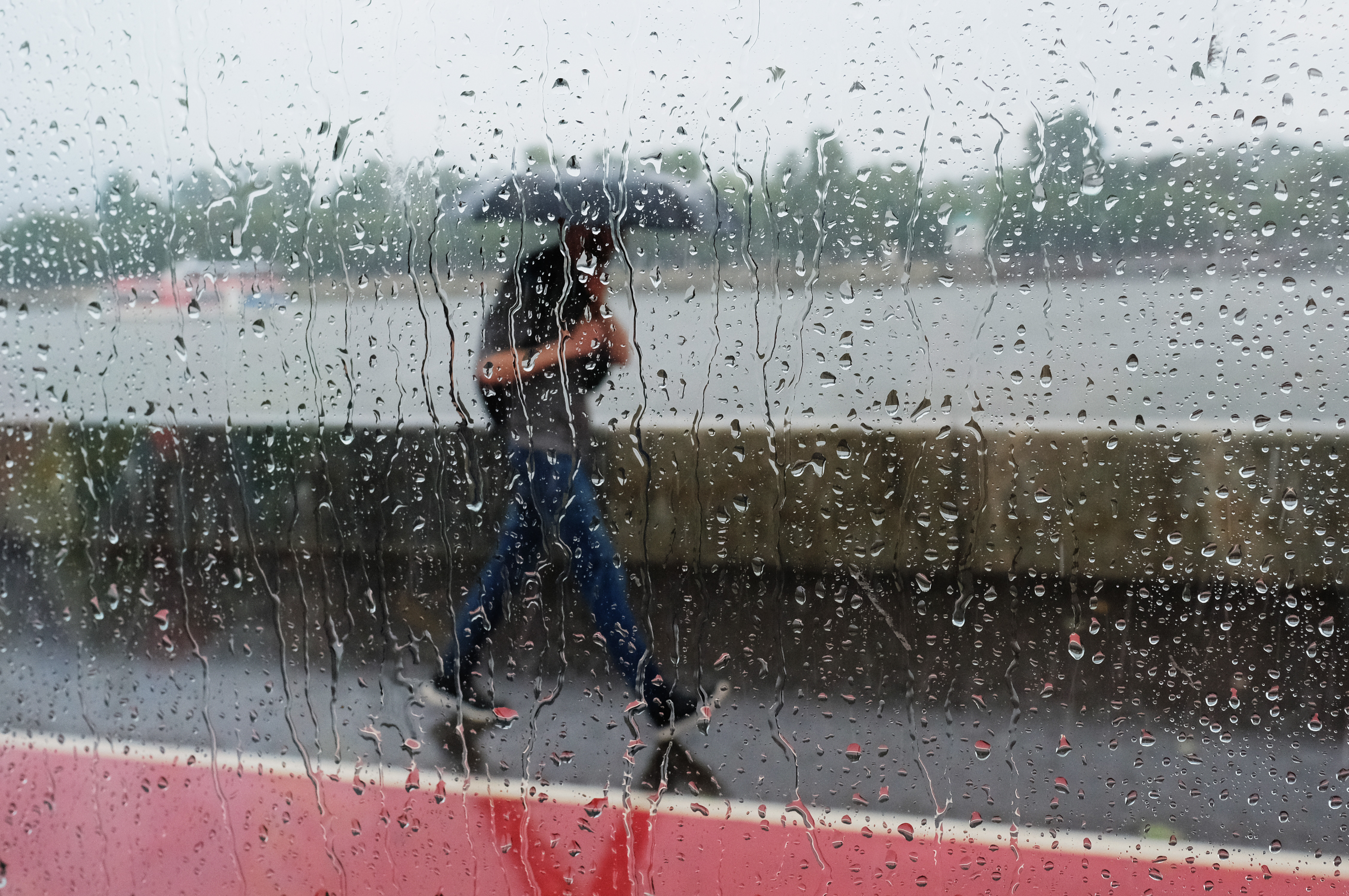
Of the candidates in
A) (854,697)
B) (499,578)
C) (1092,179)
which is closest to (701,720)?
(854,697)

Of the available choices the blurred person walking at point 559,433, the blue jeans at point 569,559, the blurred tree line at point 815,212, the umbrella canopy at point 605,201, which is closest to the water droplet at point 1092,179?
the blurred tree line at point 815,212

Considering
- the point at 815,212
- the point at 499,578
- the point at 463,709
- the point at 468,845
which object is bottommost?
the point at 468,845

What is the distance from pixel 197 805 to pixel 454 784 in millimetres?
503

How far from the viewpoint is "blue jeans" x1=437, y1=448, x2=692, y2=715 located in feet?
4.15

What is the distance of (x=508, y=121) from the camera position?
1.25 meters

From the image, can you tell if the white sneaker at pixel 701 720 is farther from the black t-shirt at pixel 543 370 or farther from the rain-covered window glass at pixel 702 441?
the black t-shirt at pixel 543 370

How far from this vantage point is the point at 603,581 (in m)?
1.27

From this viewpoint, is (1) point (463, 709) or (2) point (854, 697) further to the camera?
(1) point (463, 709)

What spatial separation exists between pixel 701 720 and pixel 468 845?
445mm

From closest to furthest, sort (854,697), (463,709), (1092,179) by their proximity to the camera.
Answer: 1. (1092,179)
2. (854,697)
3. (463,709)

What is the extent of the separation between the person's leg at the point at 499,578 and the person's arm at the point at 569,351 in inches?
5.0

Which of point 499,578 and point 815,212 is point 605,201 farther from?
point 499,578

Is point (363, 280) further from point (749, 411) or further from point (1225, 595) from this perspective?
point (1225, 595)

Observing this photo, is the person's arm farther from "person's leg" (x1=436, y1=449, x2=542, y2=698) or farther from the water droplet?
the water droplet
